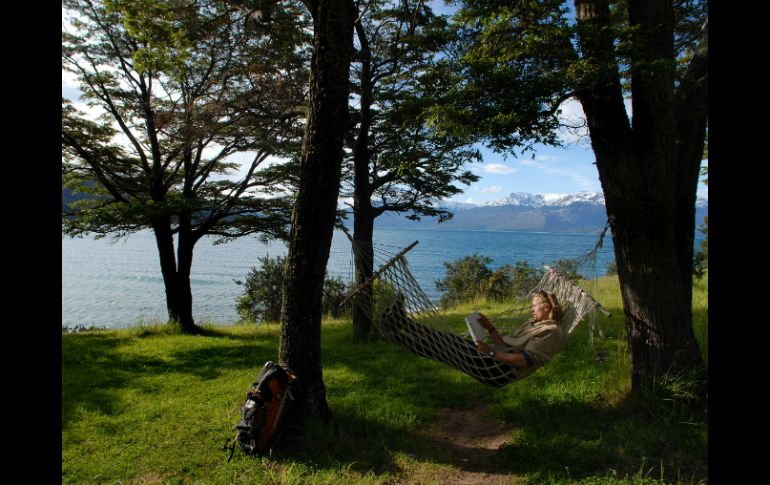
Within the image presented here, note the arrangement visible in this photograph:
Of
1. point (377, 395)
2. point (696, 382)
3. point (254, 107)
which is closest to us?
point (696, 382)

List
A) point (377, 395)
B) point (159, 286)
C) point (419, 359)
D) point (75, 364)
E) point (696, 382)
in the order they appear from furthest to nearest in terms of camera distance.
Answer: point (159, 286) → point (75, 364) → point (419, 359) → point (377, 395) → point (696, 382)

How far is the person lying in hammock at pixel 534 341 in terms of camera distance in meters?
2.97

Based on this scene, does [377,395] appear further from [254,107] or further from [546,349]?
[254,107]

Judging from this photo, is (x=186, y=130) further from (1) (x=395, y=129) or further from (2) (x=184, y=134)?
(1) (x=395, y=129)

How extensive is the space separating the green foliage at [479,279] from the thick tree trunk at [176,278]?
691 centimetres

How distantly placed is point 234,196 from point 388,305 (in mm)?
5389

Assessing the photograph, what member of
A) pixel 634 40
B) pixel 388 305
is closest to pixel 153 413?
pixel 388 305

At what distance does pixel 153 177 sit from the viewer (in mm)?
7695

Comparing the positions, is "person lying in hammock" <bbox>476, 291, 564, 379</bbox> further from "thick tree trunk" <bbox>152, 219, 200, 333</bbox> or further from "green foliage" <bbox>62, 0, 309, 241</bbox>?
"thick tree trunk" <bbox>152, 219, 200, 333</bbox>

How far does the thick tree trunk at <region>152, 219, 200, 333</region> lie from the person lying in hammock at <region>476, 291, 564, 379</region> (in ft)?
20.6

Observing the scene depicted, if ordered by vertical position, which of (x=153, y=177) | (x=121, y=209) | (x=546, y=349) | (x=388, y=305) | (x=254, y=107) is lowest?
(x=546, y=349)

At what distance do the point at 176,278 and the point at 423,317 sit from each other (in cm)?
610

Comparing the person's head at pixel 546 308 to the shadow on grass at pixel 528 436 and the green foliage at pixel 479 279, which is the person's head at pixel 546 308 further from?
the green foliage at pixel 479 279

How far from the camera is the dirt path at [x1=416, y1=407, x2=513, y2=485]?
8.32 feet
